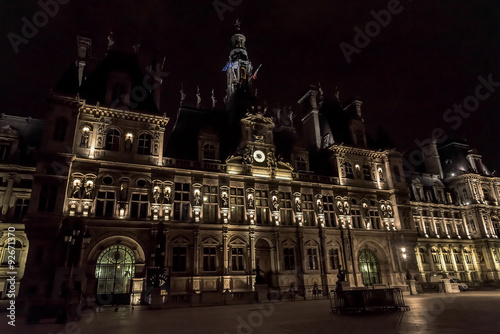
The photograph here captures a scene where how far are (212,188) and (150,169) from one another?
19.7ft

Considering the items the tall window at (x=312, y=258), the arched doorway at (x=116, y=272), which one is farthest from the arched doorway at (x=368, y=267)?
the arched doorway at (x=116, y=272)

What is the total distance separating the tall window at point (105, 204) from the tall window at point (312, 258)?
62.9 ft

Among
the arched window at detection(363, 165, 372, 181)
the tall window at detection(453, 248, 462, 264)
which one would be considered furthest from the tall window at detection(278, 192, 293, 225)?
the tall window at detection(453, 248, 462, 264)

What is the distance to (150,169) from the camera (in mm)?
27562

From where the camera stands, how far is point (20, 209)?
27.3 meters

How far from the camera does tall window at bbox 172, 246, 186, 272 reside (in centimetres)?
2602

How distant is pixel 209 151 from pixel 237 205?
614 cm

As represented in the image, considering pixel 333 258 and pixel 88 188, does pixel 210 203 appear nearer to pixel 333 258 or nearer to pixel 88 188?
pixel 88 188

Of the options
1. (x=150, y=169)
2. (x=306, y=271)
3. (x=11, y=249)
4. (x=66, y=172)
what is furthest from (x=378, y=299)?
(x=11, y=249)

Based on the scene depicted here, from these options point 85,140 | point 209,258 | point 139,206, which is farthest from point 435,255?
point 85,140

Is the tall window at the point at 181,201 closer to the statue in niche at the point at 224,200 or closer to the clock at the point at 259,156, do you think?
the statue in niche at the point at 224,200

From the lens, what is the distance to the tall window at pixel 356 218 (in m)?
35.7

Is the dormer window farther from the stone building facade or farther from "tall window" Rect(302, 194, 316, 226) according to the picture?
"tall window" Rect(302, 194, 316, 226)

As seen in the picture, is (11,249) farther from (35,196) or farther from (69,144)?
(69,144)
